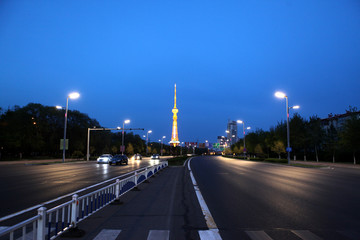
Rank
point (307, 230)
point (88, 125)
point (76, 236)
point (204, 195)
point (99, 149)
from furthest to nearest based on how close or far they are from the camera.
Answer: point (99, 149) → point (88, 125) → point (204, 195) → point (307, 230) → point (76, 236)

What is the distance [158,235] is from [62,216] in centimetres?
209

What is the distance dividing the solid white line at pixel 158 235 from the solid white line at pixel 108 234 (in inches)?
29.7

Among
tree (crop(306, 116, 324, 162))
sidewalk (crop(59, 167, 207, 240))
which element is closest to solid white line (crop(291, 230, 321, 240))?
sidewalk (crop(59, 167, 207, 240))

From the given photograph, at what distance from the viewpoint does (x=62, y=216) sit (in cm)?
570

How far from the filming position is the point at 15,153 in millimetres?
67250

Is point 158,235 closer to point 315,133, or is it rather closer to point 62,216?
point 62,216

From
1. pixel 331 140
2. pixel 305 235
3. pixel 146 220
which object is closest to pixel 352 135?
pixel 331 140

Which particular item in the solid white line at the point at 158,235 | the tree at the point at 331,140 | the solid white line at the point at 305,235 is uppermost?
the tree at the point at 331,140

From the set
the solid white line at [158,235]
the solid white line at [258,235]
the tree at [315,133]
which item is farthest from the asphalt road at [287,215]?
the tree at [315,133]

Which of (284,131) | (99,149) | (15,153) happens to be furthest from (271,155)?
(15,153)

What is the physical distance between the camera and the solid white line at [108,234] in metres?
5.82

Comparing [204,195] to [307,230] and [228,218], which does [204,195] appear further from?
[307,230]

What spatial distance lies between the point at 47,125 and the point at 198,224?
64.9 meters

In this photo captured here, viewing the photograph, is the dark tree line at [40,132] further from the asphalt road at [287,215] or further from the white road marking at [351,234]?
the white road marking at [351,234]
